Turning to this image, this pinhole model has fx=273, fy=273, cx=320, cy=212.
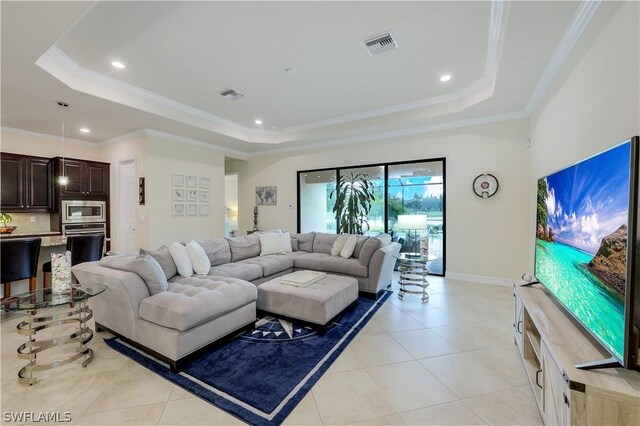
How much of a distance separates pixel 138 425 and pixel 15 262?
2.96m

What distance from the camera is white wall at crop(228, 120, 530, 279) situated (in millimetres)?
4414

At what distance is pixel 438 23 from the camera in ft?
8.58

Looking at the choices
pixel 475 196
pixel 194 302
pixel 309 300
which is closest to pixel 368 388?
pixel 309 300

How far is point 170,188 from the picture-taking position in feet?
17.7

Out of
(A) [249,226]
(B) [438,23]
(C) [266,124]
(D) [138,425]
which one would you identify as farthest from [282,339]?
(A) [249,226]

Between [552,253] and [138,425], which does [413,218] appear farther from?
[138,425]

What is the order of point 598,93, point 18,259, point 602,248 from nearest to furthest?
1. point 602,248
2. point 598,93
3. point 18,259

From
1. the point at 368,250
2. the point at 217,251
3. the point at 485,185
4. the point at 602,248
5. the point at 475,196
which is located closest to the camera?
the point at 602,248

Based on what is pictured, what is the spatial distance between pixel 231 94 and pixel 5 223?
Answer: 4815mm

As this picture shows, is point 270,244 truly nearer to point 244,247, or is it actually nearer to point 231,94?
point 244,247

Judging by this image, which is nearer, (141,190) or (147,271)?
(147,271)

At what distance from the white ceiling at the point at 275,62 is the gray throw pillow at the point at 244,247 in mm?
2277

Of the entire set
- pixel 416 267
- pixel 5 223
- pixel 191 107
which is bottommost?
pixel 416 267

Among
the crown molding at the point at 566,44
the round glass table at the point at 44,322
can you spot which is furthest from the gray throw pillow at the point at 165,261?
the crown molding at the point at 566,44
